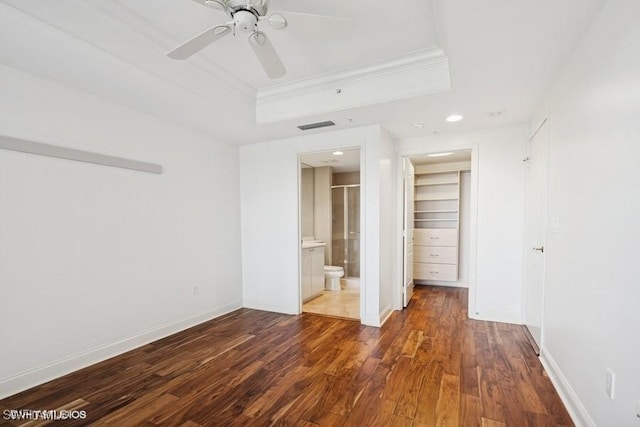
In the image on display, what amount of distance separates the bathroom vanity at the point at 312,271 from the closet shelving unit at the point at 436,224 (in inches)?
73.7

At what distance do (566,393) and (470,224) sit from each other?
81.0 inches

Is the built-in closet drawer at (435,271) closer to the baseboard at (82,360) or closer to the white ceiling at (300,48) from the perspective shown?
the white ceiling at (300,48)


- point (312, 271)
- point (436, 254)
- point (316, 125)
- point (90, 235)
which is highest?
point (316, 125)

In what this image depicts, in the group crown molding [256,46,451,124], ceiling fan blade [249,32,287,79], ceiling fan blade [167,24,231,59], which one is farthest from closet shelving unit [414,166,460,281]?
ceiling fan blade [167,24,231,59]

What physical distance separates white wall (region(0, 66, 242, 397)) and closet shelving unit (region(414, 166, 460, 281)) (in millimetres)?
3703

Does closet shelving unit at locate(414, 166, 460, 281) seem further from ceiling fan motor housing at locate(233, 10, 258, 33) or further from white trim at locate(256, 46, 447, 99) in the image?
ceiling fan motor housing at locate(233, 10, 258, 33)

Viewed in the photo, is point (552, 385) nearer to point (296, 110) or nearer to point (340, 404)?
point (340, 404)

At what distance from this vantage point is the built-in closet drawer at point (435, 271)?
5.15m

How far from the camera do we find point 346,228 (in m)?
5.85

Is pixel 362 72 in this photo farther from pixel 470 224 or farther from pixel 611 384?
pixel 611 384

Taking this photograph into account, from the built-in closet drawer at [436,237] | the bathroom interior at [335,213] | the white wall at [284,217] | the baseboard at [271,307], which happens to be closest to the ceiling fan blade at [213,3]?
the white wall at [284,217]

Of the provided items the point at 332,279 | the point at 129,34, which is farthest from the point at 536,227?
the point at 129,34

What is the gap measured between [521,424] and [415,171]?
4.27 m

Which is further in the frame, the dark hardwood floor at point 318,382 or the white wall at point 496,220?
the white wall at point 496,220
